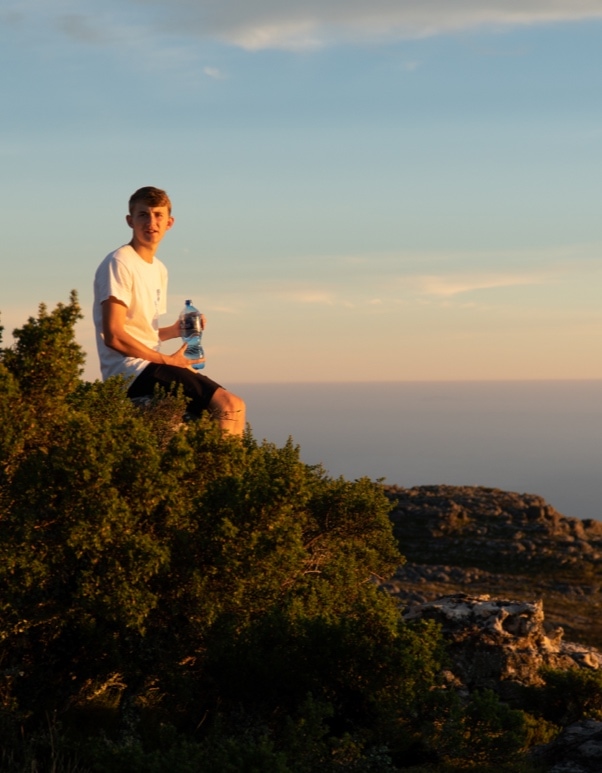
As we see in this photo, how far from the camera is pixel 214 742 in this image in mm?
12578

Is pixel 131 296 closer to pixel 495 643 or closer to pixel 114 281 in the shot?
pixel 114 281

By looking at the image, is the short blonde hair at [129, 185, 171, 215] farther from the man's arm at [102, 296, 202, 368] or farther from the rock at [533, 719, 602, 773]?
the rock at [533, 719, 602, 773]

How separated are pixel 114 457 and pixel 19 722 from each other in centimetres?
420

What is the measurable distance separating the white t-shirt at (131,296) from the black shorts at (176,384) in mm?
200

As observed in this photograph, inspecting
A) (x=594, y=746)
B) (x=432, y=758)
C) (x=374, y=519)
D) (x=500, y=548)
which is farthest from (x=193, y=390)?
(x=500, y=548)

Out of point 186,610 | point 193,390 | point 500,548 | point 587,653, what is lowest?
point 500,548

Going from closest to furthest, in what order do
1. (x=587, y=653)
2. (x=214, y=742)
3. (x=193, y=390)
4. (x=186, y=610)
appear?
(x=214, y=742) → (x=186, y=610) → (x=193, y=390) → (x=587, y=653)

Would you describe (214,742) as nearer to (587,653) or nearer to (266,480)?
(266,480)

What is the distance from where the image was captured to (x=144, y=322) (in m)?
15.6

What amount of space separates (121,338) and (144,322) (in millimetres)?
586

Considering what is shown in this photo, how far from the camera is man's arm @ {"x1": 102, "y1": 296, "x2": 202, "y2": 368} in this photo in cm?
1501

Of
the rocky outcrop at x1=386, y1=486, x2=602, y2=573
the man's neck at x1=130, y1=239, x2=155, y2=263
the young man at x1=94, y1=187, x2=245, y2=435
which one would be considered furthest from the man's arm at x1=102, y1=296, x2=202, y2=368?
the rocky outcrop at x1=386, y1=486, x2=602, y2=573

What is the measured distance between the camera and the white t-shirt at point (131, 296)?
15.0 meters

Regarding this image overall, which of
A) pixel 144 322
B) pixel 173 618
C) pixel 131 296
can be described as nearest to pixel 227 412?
pixel 144 322
